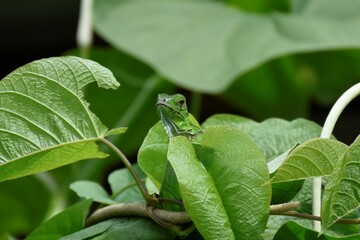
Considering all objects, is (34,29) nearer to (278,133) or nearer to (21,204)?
(21,204)

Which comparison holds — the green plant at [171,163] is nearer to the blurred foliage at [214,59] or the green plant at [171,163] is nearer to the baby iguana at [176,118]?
the baby iguana at [176,118]

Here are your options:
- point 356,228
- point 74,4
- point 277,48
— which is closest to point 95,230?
point 356,228

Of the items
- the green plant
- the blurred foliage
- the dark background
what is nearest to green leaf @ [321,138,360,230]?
the green plant

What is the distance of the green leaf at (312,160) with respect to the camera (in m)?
0.30

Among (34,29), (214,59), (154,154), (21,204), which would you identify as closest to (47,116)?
(154,154)

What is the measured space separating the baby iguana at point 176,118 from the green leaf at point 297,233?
0.20 feet

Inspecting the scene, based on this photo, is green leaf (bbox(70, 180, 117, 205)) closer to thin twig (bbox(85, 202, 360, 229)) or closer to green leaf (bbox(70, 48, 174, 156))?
thin twig (bbox(85, 202, 360, 229))

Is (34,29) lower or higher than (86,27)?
lower

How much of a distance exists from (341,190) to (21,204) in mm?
1142

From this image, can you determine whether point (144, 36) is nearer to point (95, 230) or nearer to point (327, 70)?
point (327, 70)

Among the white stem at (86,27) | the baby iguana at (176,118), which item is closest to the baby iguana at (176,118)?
the baby iguana at (176,118)

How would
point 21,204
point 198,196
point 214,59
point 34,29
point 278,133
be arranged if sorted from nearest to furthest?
point 198,196 → point 278,133 → point 214,59 → point 21,204 → point 34,29

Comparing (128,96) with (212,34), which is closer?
(212,34)

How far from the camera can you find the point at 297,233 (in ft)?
1.02
